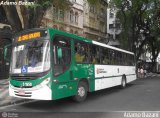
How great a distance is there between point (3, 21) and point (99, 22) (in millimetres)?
27861

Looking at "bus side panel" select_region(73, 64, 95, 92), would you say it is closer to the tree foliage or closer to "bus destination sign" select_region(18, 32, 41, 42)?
"bus destination sign" select_region(18, 32, 41, 42)

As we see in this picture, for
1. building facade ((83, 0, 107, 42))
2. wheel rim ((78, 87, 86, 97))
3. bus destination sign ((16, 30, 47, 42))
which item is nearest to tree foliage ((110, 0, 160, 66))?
building facade ((83, 0, 107, 42))

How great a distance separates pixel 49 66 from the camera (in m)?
10.8

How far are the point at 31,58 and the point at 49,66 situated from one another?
0.77 meters

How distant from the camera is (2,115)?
29.8ft

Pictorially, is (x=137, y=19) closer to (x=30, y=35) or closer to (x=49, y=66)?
(x=30, y=35)

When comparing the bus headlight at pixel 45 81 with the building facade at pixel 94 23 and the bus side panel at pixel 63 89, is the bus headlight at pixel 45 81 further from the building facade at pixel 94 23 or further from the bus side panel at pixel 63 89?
the building facade at pixel 94 23

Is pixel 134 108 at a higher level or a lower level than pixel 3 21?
lower

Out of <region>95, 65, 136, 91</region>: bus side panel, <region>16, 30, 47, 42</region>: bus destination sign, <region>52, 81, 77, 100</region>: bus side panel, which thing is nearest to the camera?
<region>52, 81, 77, 100</region>: bus side panel

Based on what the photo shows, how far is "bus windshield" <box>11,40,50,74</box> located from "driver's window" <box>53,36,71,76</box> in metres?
0.37

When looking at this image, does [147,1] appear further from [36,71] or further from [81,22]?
[36,71]

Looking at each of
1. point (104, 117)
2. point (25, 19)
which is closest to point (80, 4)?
point (25, 19)

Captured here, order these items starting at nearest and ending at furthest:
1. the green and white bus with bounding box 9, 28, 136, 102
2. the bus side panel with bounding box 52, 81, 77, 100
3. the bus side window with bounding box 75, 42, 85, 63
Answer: the green and white bus with bounding box 9, 28, 136, 102, the bus side panel with bounding box 52, 81, 77, 100, the bus side window with bounding box 75, 42, 85, 63

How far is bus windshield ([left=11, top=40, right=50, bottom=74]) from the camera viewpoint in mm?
10773
